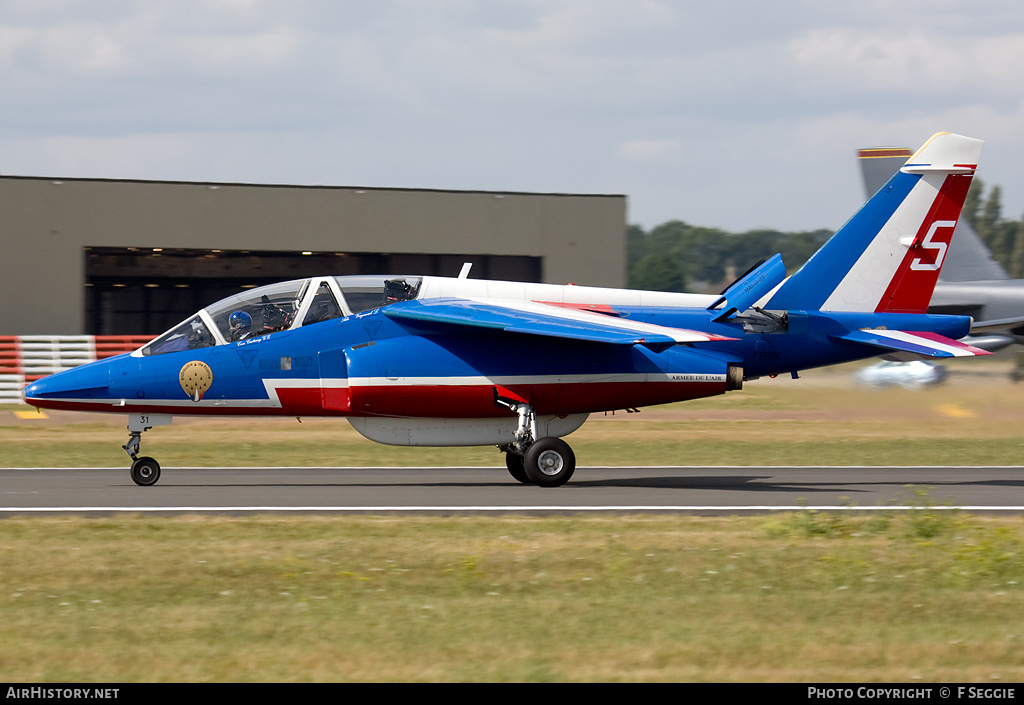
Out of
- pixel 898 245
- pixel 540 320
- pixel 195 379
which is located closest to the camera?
pixel 195 379

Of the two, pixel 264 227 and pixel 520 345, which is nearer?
pixel 520 345

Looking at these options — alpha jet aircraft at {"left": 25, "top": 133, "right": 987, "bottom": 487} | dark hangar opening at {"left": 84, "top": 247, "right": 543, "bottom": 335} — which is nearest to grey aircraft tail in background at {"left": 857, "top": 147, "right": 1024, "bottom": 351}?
alpha jet aircraft at {"left": 25, "top": 133, "right": 987, "bottom": 487}

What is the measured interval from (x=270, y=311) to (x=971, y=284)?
67.5ft

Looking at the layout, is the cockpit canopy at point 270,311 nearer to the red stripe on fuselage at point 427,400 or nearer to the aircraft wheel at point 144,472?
the red stripe on fuselage at point 427,400

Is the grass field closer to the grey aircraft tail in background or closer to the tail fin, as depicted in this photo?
the tail fin

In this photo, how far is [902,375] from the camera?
27.3 m

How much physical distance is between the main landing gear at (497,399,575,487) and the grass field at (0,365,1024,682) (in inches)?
113

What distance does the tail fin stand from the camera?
55.4 ft

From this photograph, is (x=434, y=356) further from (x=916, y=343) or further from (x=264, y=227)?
(x=264, y=227)

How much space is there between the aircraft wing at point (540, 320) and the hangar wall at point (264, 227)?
2824 centimetres

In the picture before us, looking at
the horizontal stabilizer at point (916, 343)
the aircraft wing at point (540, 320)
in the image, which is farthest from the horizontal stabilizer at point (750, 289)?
the horizontal stabilizer at point (916, 343)

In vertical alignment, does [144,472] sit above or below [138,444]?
below

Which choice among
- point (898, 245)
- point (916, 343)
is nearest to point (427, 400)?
point (916, 343)
